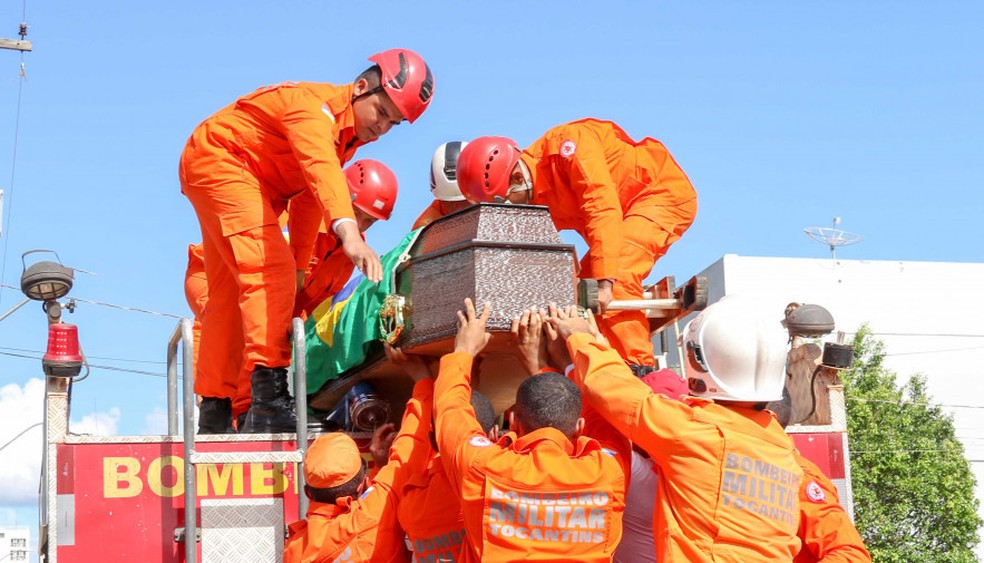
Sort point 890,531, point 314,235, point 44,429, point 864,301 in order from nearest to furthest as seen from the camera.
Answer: point 44,429 < point 314,235 < point 890,531 < point 864,301

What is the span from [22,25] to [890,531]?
73.4ft

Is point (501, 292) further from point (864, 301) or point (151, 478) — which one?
point (864, 301)

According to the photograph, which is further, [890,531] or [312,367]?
[890,531]

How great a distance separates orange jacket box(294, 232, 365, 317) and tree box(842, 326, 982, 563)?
25.8 metres

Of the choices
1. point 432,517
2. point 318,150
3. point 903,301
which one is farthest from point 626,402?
point 903,301

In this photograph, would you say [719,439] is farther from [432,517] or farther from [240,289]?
[240,289]

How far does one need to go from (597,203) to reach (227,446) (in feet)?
8.62

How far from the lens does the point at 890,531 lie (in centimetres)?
3138

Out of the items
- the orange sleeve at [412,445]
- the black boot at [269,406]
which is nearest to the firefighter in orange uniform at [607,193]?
the orange sleeve at [412,445]

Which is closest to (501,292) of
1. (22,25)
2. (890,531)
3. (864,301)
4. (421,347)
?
(421,347)

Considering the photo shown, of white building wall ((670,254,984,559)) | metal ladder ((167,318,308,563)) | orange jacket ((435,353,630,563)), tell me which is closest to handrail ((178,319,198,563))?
metal ladder ((167,318,308,563))

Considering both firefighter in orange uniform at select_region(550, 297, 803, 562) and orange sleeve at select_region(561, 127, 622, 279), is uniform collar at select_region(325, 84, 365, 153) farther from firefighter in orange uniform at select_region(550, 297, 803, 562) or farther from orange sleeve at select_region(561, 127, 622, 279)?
firefighter in orange uniform at select_region(550, 297, 803, 562)

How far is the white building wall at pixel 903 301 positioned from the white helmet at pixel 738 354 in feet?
146

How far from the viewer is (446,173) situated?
8.35 meters
